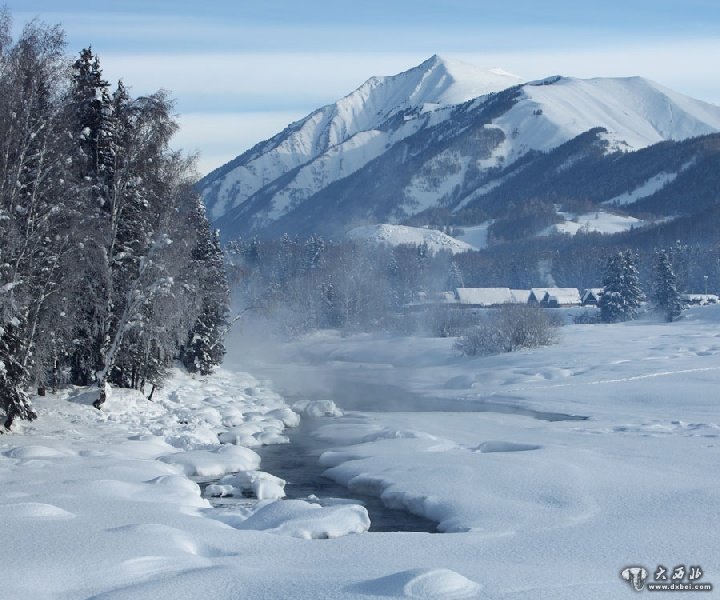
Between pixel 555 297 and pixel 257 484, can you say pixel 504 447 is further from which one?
pixel 555 297

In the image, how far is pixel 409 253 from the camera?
182625 mm

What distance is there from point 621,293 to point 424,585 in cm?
8871

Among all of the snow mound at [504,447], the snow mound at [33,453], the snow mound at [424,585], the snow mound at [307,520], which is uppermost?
the snow mound at [424,585]

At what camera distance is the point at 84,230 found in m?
24.6

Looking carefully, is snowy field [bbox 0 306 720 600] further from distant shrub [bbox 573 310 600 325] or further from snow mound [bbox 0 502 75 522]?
distant shrub [bbox 573 310 600 325]

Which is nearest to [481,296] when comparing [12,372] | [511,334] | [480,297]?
[480,297]

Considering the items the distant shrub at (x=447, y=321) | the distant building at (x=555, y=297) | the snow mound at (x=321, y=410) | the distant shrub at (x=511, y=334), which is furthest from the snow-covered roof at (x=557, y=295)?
the snow mound at (x=321, y=410)

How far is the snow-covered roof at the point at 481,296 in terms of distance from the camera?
137250 millimetres

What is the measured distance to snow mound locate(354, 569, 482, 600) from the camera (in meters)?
10.4

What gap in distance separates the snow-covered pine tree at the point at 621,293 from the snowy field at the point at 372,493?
2105 inches

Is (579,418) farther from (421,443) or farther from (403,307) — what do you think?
(403,307)

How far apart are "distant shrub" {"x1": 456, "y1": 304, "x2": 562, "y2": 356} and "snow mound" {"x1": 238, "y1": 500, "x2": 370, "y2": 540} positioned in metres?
50.0

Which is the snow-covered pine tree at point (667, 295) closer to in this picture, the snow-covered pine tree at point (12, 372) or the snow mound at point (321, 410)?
the snow mound at point (321, 410)

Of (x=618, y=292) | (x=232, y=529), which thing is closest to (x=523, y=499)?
(x=232, y=529)
